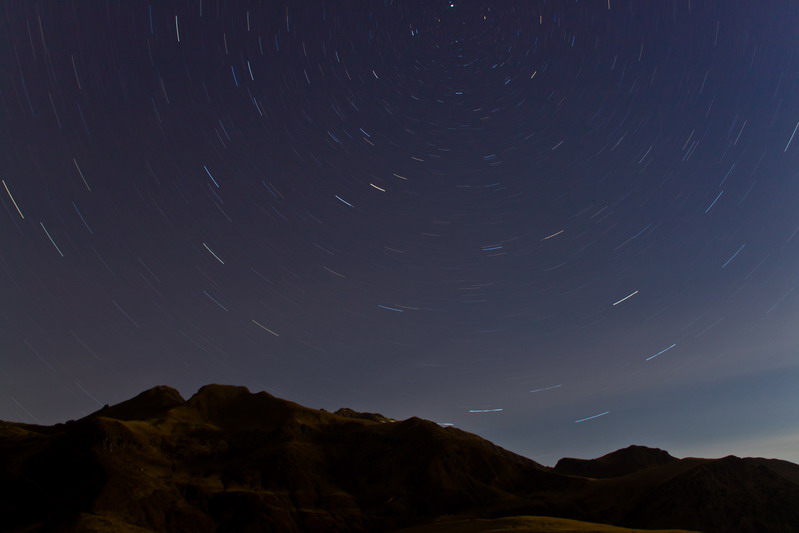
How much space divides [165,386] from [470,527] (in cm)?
11647

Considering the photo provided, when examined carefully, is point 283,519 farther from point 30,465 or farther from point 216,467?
point 30,465

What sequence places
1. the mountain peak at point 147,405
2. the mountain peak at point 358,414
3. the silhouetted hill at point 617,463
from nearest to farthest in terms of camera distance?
the mountain peak at point 147,405 < the silhouetted hill at point 617,463 < the mountain peak at point 358,414

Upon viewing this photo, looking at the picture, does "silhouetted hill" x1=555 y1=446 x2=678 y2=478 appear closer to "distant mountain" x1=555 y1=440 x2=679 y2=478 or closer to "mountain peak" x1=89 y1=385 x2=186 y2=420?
"distant mountain" x1=555 y1=440 x2=679 y2=478

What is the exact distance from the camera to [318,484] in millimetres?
108062

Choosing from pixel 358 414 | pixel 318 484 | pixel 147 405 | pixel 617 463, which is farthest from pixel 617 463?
pixel 147 405

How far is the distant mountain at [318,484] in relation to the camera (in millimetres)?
87375

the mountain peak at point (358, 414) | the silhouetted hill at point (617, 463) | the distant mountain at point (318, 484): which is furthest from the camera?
the mountain peak at point (358, 414)

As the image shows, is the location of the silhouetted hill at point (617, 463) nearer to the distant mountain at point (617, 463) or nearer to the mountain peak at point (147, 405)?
the distant mountain at point (617, 463)

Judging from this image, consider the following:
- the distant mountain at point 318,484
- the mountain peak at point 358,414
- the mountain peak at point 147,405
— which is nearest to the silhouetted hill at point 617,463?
the distant mountain at point 318,484

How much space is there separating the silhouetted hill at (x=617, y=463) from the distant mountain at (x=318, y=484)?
1456 inches

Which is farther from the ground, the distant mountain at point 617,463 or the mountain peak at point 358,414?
the mountain peak at point 358,414

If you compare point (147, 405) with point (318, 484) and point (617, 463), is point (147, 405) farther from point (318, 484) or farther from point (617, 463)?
point (617, 463)

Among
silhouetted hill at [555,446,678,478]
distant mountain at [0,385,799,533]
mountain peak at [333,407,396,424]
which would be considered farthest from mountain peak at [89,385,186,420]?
silhouetted hill at [555,446,678,478]

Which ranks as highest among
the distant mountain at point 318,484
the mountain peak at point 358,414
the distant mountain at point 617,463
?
the mountain peak at point 358,414
